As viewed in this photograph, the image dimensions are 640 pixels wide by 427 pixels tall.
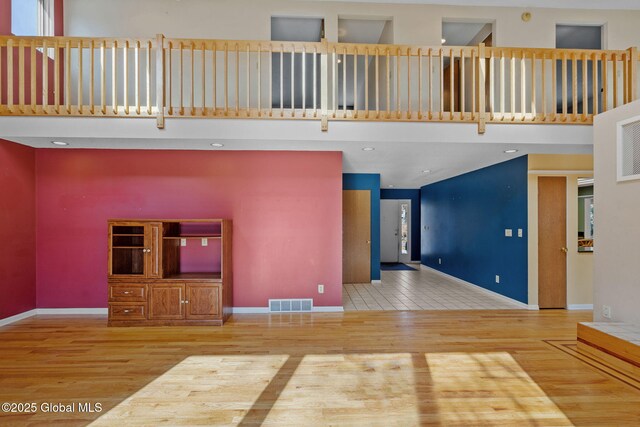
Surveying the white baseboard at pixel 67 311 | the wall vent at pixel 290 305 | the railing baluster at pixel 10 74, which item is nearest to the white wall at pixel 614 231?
the wall vent at pixel 290 305

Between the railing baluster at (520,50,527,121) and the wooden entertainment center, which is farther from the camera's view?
the wooden entertainment center

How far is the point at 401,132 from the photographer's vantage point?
3.73m

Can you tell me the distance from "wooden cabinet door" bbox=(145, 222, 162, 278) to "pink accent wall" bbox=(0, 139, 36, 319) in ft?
5.79

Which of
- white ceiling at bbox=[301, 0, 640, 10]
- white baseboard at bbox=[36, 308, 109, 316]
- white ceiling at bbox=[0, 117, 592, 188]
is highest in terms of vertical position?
white ceiling at bbox=[301, 0, 640, 10]

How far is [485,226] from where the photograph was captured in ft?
18.9

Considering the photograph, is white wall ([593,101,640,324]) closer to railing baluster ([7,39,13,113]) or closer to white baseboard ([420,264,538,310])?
white baseboard ([420,264,538,310])

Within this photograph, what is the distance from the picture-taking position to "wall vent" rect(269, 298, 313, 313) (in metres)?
4.53

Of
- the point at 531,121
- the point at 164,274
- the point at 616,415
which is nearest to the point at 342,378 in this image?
the point at 616,415

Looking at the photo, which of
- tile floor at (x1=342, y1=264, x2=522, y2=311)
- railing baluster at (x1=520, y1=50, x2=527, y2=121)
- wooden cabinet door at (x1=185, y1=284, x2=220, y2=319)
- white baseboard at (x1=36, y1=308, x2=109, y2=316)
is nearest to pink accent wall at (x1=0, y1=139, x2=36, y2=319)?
white baseboard at (x1=36, y1=308, x2=109, y2=316)

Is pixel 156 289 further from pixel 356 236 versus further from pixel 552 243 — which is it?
pixel 552 243

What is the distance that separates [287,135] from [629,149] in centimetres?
355

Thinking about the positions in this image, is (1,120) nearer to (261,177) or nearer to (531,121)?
(261,177)

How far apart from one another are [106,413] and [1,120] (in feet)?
11.2

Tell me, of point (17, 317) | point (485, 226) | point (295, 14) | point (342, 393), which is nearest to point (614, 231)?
point (485, 226)
